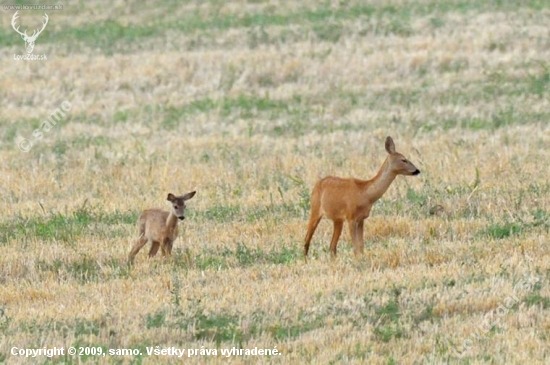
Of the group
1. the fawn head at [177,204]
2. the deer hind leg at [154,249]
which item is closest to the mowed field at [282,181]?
the deer hind leg at [154,249]

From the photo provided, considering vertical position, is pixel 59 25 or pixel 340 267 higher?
pixel 59 25

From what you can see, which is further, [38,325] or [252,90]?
[252,90]

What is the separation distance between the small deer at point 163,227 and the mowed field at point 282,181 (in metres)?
0.19

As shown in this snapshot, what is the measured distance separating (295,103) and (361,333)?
1625 cm

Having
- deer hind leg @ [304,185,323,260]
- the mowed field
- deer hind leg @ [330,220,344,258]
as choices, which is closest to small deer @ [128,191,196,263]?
the mowed field

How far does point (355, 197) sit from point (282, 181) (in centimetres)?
474

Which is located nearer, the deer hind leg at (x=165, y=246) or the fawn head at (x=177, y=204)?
the fawn head at (x=177, y=204)

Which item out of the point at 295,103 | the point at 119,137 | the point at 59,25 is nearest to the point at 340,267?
the point at 119,137

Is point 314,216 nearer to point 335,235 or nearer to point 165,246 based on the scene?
point 335,235

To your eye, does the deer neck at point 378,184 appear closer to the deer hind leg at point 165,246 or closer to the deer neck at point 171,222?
the deer neck at point 171,222

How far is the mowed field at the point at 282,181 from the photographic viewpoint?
9.34 m

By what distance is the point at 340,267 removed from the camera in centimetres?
1134

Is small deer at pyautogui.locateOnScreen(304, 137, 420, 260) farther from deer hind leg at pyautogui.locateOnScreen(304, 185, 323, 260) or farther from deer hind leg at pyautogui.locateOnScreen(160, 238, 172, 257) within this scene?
deer hind leg at pyautogui.locateOnScreen(160, 238, 172, 257)

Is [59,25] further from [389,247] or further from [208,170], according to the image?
[389,247]
